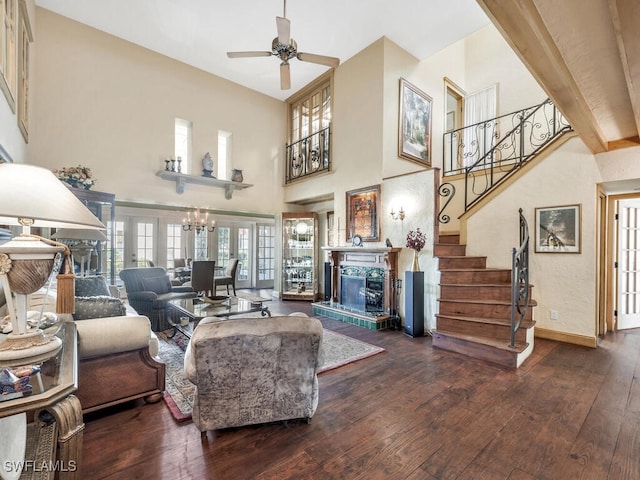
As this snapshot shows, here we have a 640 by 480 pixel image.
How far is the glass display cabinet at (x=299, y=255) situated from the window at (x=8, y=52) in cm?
483

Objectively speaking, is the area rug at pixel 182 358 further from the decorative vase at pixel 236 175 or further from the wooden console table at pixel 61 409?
the decorative vase at pixel 236 175

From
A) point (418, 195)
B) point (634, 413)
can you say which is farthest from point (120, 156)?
point (634, 413)

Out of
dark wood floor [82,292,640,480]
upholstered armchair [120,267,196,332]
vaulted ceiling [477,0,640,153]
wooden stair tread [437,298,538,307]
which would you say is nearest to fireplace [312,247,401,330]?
wooden stair tread [437,298,538,307]

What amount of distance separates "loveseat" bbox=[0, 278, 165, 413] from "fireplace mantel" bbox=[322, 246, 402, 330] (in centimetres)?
330

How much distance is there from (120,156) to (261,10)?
11.6ft

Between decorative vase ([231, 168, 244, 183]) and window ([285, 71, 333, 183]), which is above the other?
window ([285, 71, 333, 183])

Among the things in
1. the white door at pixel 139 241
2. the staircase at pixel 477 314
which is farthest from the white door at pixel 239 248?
the staircase at pixel 477 314

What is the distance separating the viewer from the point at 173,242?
7711mm

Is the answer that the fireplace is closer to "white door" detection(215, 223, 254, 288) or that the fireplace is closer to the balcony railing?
the balcony railing

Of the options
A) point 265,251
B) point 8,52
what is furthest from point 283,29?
point 265,251

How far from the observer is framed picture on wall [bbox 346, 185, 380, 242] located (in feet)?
17.3

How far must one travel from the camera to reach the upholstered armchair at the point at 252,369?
5.91 ft

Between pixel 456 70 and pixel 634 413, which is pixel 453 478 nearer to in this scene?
pixel 634 413

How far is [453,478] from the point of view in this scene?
1.64 metres
